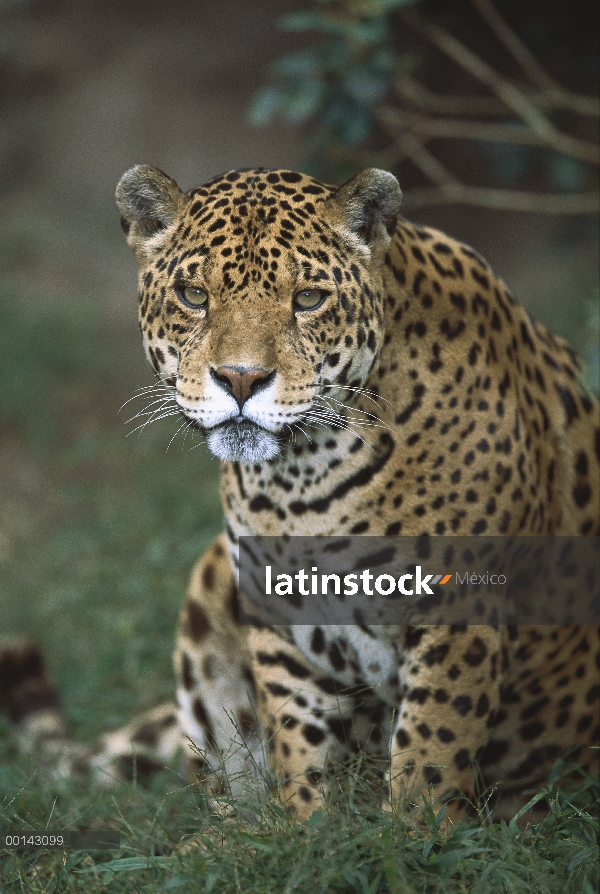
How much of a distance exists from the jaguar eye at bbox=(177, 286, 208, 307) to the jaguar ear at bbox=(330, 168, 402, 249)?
1.79ft

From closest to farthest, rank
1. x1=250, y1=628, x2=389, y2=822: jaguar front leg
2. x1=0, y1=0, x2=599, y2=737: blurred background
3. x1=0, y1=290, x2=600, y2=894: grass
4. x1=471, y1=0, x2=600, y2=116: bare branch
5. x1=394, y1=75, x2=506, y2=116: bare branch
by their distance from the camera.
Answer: x1=0, y1=290, x2=600, y2=894: grass, x1=250, y1=628, x2=389, y2=822: jaguar front leg, x1=0, y1=0, x2=599, y2=737: blurred background, x1=471, y1=0, x2=600, y2=116: bare branch, x1=394, y1=75, x2=506, y2=116: bare branch

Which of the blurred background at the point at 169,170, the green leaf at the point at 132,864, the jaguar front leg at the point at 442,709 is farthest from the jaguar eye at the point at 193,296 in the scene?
the green leaf at the point at 132,864

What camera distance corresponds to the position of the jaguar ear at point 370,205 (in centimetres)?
372

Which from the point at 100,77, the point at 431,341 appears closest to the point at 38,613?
the point at 431,341

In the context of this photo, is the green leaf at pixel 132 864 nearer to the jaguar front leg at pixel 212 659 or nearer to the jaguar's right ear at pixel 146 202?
the jaguar front leg at pixel 212 659

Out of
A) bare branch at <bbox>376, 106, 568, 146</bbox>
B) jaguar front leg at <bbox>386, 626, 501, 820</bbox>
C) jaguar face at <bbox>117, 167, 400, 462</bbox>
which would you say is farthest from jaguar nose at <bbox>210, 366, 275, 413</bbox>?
bare branch at <bbox>376, 106, 568, 146</bbox>

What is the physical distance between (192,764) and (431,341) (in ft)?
7.72

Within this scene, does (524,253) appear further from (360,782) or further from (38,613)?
(360,782)

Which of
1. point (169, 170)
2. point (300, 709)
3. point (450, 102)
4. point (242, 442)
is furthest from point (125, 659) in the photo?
point (169, 170)

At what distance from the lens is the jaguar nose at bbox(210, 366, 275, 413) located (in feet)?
11.3

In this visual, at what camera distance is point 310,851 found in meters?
3.28

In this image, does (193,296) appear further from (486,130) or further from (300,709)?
(486,130)

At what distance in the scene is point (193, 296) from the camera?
3.71 meters

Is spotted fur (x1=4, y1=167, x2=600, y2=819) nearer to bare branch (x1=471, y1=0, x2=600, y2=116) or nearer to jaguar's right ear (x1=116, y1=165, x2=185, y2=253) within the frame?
jaguar's right ear (x1=116, y1=165, x2=185, y2=253)
